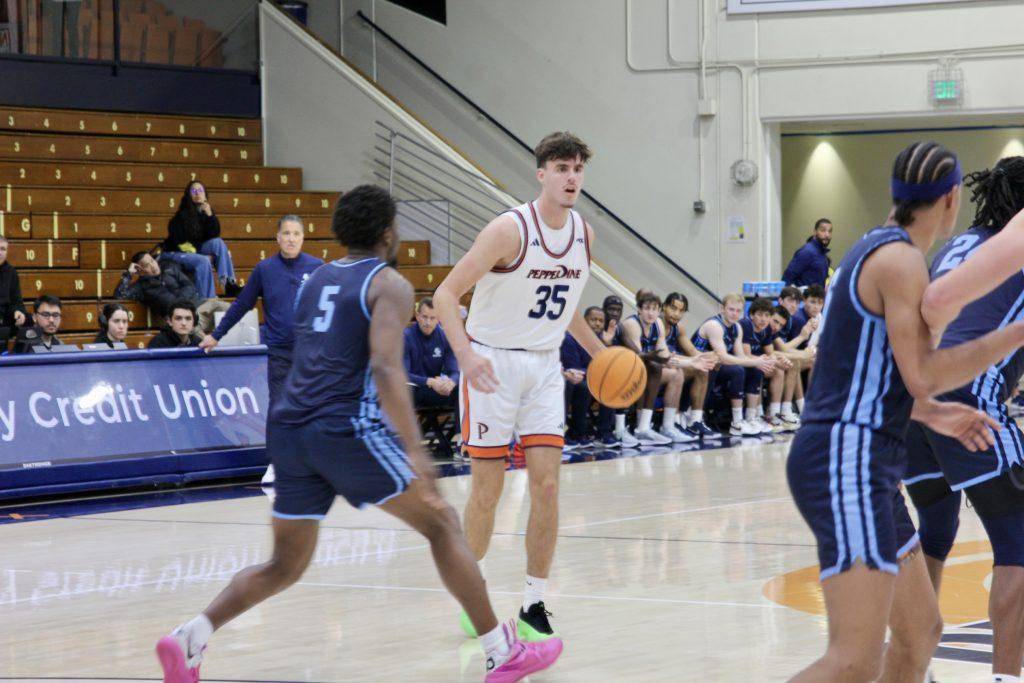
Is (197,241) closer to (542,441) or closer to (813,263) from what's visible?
(813,263)

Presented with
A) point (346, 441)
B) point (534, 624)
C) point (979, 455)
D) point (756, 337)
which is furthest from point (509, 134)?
point (979, 455)

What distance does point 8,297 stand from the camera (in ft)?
42.3

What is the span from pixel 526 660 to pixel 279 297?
547 centimetres

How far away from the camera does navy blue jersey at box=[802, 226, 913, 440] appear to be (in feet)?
11.5

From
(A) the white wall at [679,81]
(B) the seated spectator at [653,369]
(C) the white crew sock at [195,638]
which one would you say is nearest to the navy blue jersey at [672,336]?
(B) the seated spectator at [653,369]

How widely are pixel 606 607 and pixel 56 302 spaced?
6.86 meters

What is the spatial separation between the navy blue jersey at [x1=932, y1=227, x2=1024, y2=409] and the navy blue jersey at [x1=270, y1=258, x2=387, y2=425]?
5.72 ft

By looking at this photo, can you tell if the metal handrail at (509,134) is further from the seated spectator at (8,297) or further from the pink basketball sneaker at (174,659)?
the pink basketball sneaker at (174,659)

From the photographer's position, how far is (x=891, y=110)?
1850cm

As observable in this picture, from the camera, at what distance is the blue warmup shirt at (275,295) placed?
10133 mm

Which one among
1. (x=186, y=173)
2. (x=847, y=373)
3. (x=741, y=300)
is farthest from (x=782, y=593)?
(x=186, y=173)

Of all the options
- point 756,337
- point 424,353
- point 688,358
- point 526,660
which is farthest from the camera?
point 756,337

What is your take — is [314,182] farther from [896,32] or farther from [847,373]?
[847,373]

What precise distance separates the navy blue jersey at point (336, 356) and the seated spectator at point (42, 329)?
7.23 meters
